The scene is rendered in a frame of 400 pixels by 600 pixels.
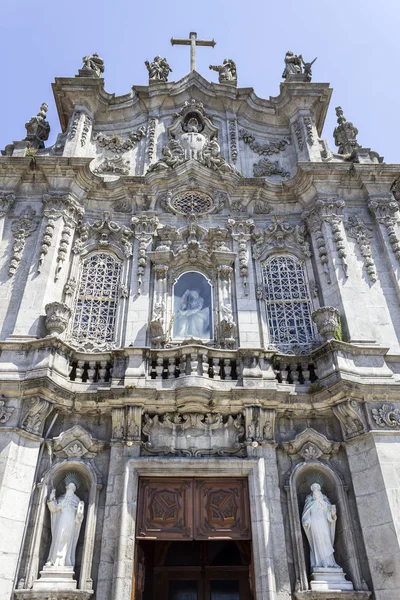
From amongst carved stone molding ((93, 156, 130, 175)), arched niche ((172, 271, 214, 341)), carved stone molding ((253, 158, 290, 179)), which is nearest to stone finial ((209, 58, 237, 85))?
carved stone molding ((253, 158, 290, 179))

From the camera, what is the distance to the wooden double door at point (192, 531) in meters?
9.27

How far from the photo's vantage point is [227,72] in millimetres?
17859

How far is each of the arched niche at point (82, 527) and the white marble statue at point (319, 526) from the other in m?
3.98

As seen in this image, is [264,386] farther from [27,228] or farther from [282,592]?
[27,228]

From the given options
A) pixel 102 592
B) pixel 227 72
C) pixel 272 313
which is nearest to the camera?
pixel 102 592

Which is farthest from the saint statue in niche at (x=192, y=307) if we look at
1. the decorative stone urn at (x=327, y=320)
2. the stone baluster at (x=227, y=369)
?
the decorative stone urn at (x=327, y=320)

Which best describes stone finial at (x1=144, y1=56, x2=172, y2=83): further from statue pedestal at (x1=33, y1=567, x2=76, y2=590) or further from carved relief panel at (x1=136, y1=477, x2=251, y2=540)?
statue pedestal at (x1=33, y1=567, x2=76, y2=590)

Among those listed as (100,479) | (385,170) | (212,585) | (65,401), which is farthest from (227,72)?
(212,585)

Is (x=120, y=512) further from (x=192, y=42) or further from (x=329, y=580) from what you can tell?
(x=192, y=42)

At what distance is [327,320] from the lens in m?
11.1

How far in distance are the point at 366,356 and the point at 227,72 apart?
39.6ft

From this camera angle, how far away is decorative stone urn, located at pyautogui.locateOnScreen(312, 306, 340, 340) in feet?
36.1

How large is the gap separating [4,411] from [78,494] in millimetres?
2195

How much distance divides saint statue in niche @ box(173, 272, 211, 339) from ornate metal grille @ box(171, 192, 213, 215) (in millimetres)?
2117
